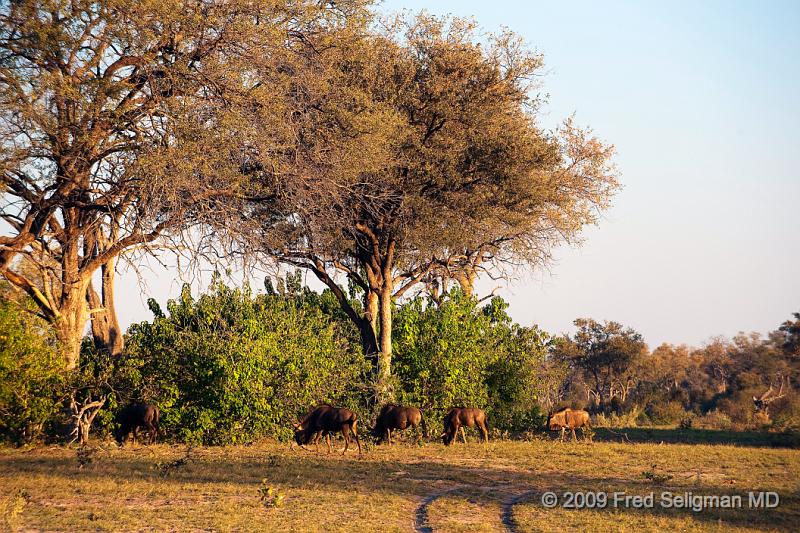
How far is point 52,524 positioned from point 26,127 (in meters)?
7.49

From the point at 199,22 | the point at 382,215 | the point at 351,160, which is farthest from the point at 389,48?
the point at 199,22

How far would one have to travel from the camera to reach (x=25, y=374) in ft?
65.5

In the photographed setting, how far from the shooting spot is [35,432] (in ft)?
69.5

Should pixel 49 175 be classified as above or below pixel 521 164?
below

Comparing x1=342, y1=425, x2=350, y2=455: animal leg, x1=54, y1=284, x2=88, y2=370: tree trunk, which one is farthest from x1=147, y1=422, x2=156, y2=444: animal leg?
x1=342, y1=425, x2=350, y2=455: animal leg

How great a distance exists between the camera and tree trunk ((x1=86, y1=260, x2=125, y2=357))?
908 inches

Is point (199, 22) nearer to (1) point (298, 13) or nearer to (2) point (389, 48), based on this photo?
(1) point (298, 13)

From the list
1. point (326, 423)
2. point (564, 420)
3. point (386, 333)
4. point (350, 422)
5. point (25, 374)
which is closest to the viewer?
point (25, 374)

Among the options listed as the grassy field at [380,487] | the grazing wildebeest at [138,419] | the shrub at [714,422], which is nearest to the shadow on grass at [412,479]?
the grassy field at [380,487]

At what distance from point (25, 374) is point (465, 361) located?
1222 cm

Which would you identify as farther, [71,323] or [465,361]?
[465,361]

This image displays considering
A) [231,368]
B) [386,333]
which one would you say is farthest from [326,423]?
[386,333]

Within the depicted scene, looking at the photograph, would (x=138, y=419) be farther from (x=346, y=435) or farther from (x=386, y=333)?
(x=386, y=333)

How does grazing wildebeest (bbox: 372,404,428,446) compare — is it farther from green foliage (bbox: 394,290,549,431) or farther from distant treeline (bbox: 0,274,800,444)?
green foliage (bbox: 394,290,549,431)
